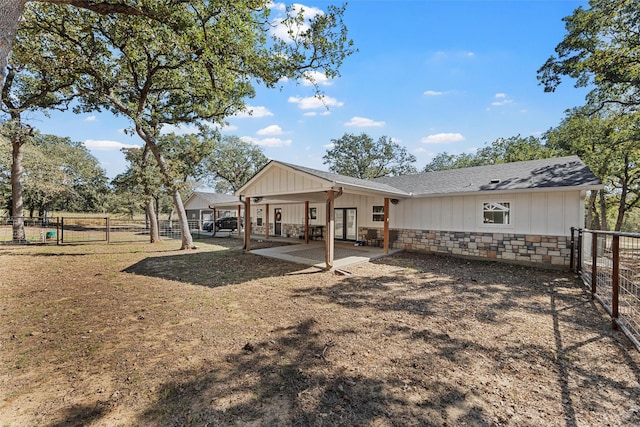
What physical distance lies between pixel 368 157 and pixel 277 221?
18.2 metres

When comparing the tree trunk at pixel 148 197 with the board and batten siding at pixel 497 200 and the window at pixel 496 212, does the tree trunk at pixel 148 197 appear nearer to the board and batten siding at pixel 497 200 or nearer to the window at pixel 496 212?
the board and batten siding at pixel 497 200

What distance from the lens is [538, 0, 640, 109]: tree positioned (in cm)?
753

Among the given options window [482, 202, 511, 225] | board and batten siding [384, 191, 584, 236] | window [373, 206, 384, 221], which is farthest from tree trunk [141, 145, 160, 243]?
window [482, 202, 511, 225]

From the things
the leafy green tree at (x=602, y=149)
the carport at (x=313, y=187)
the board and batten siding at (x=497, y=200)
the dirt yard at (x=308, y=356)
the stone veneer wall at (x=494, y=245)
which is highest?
the leafy green tree at (x=602, y=149)

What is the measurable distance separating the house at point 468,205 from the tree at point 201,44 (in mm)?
3089

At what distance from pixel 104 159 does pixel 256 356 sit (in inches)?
1744

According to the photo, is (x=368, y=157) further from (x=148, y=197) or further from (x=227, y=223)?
(x=148, y=197)

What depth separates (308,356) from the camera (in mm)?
3164

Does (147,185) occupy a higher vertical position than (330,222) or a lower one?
higher

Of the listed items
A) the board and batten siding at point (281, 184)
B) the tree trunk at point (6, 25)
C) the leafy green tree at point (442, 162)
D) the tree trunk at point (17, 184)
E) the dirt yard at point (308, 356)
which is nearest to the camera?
the dirt yard at point (308, 356)

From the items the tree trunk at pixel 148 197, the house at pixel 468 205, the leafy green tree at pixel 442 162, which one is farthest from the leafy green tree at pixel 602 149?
the tree trunk at pixel 148 197

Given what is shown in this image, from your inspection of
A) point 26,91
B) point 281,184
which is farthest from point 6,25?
point 26,91

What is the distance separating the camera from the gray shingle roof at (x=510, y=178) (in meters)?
8.13

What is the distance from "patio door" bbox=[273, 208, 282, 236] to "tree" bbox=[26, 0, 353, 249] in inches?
331
